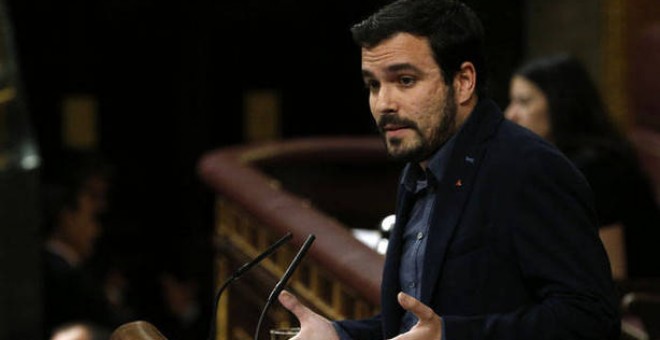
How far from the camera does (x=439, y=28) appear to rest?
2.46 meters

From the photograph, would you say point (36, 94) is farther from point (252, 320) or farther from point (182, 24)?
point (252, 320)

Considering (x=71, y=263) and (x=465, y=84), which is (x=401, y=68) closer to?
(x=465, y=84)

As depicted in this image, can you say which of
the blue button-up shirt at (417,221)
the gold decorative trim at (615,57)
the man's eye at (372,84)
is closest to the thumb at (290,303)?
the blue button-up shirt at (417,221)

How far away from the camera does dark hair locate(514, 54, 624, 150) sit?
14.8ft

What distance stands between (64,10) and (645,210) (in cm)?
630

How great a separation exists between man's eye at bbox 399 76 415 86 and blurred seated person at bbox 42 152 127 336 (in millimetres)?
3008

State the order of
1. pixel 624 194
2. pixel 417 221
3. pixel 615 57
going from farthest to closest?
pixel 615 57
pixel 624 194
pixel 417 221

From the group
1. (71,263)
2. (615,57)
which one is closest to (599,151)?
(71,263)

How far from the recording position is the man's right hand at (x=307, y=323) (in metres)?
2.49

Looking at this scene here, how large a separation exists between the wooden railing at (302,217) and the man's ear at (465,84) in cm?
54

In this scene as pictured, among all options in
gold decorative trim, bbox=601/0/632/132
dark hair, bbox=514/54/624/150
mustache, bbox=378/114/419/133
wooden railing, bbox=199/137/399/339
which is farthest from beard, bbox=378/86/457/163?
gold decorative trim, bbox=601/0/632/132

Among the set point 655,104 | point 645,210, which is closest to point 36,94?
point 655,104

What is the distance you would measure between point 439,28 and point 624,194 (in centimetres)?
207

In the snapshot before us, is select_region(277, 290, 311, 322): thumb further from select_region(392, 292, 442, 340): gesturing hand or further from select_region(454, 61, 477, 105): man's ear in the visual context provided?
select_region(454, 61, 477, 105): man's ear
